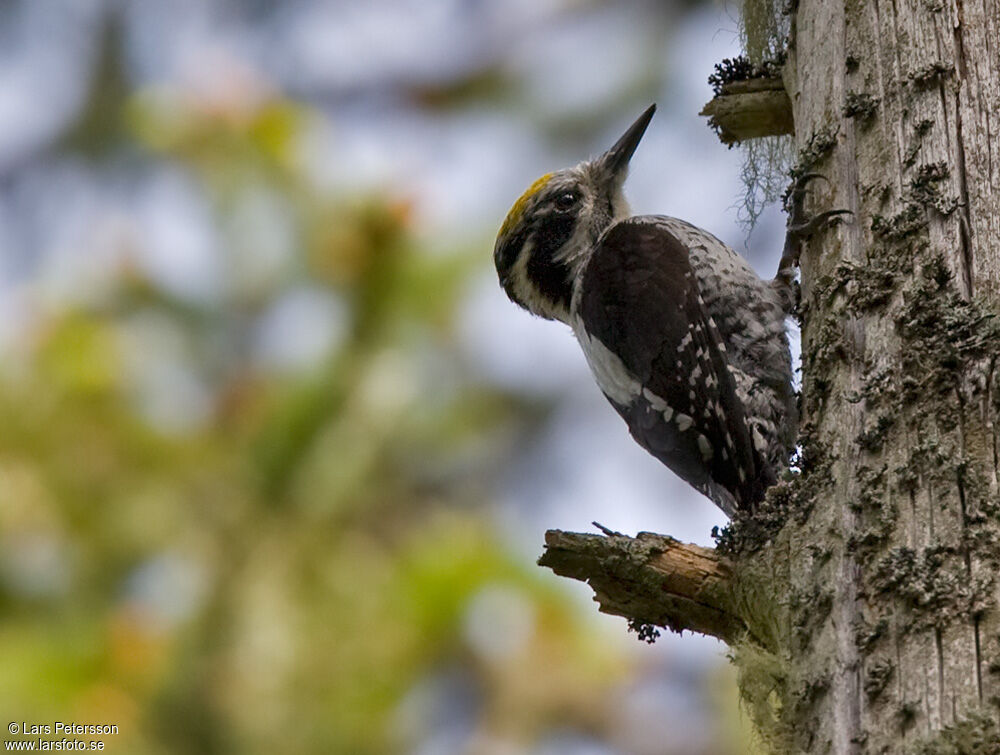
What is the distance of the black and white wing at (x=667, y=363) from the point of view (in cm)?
316


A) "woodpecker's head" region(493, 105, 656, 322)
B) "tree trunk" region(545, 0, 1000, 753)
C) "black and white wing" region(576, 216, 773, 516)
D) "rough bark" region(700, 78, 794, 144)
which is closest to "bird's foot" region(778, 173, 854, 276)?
"tree trunk" region(545, 0, 1000, 753)

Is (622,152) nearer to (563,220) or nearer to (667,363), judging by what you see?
(563,220)

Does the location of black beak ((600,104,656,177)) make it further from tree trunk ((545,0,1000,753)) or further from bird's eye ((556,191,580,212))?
tree trunk ((545,0,1000,753))

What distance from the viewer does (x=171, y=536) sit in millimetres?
3445

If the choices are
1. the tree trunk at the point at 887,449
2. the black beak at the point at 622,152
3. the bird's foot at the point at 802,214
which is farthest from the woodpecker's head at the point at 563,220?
the tree trunk at the point at 887,449

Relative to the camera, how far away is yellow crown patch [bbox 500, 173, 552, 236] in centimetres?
407

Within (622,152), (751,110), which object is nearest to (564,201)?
(622,152)

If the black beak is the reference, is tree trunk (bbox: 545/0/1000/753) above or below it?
below

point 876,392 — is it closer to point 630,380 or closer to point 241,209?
point 630,380

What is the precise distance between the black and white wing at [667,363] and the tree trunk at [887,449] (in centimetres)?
84

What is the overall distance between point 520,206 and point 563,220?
18cm

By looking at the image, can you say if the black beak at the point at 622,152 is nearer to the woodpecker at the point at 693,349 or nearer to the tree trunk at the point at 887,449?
the woodpecker at the point at 693,349

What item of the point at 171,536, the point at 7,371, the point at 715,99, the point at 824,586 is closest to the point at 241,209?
the point at 7,371

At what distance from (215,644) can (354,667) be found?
0.40 m
